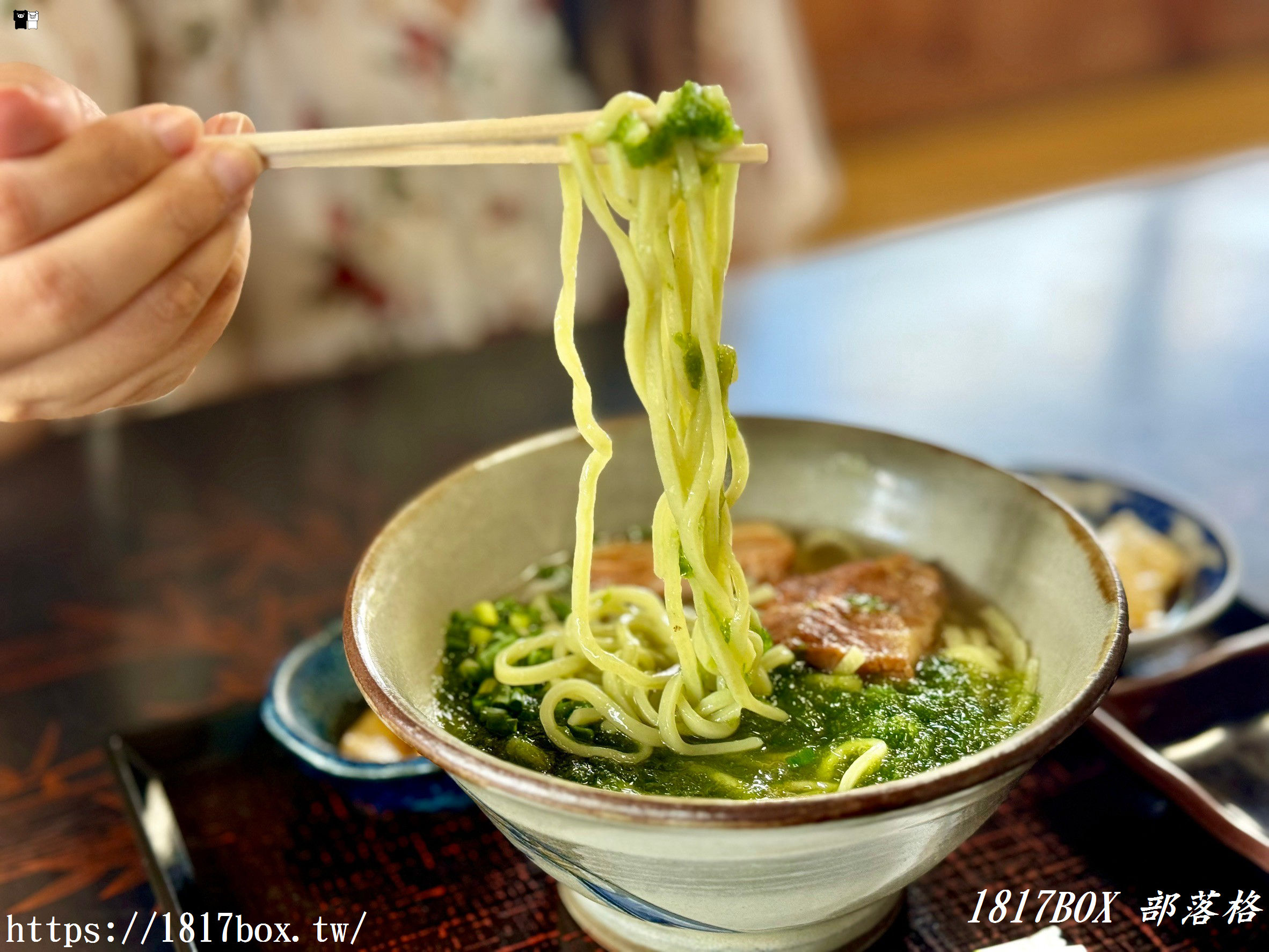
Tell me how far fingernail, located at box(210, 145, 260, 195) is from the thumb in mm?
153

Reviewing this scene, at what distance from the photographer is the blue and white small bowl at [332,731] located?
5.24ft

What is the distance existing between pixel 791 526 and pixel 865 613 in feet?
1.15

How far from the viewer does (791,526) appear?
2037 millimetres

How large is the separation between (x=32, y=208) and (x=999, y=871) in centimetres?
148

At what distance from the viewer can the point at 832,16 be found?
7812 mm

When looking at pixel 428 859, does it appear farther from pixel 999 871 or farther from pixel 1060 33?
pixel 1060 33

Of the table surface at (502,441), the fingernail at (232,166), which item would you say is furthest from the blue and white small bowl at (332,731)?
the fingernail at (232,166)

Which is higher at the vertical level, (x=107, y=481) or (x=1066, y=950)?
(x=107, y=481)

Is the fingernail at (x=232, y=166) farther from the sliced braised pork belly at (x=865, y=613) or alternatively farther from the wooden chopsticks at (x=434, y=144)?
the sliced braised pork belly at (x=865, y=613)

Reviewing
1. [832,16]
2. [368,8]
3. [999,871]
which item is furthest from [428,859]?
[832,16]

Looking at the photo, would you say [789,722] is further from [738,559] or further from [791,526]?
[791,526]

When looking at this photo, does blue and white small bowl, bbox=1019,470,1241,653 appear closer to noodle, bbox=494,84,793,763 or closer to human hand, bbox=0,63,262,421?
noodle, bbox=494,84,793,763

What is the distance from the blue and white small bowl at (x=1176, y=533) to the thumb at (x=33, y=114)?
1512 millimetres

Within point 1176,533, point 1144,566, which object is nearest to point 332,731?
point 1144,566
